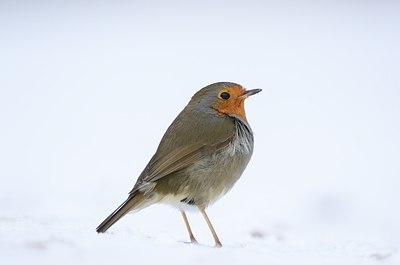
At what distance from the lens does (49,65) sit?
1617cm

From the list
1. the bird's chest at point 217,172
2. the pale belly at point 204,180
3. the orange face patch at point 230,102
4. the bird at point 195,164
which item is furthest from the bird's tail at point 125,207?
the orange face patch at point 230,102

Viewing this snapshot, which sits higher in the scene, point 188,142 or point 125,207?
point 188,142

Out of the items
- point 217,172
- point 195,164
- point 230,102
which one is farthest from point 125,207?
point 230,102

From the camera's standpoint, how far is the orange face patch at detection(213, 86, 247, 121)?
6.23m

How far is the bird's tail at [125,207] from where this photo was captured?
200 inches

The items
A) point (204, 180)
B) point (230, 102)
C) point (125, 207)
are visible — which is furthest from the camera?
point (230, 102)

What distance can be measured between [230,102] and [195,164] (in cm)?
76

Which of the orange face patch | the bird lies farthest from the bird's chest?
the orange face patch

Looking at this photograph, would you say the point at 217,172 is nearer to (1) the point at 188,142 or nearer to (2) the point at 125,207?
(1) the point at 188,142

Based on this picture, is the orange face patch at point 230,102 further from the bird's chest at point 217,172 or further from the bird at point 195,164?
the bird's chest at point 217,172

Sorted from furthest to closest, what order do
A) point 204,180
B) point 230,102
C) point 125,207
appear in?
1. point 230,102
2. point 204,180
3. point 125,207

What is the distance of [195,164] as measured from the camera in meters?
5.67

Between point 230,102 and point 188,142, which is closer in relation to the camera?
point 188,142

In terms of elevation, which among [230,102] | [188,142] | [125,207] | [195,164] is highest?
[230,102]
